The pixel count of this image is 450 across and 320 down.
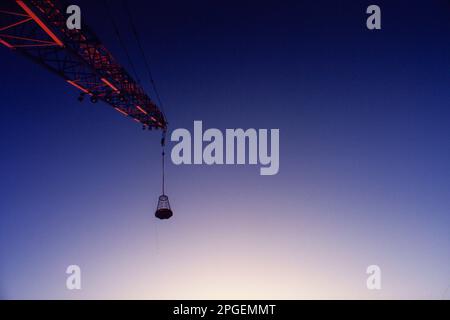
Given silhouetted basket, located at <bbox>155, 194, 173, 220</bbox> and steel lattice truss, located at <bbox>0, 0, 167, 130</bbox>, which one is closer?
steel lattice truss, located at <bbox>0, 0, 167, 130</bbox>

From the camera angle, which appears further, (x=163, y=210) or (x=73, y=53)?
(x=163, y=210)

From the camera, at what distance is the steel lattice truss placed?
6.98 meters

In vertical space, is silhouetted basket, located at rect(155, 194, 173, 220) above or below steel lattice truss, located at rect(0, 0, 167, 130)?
below

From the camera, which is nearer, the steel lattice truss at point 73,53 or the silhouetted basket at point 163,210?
the steel lattice truss at point 73,53

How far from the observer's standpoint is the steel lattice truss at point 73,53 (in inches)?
275

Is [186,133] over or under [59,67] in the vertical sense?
under

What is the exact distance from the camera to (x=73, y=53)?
8.03 meters

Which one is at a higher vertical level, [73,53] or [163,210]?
[73,53]

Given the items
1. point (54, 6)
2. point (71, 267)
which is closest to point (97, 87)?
point (54, 6)

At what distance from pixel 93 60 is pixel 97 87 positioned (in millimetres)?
1544

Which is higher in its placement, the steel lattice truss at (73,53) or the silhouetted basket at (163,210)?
the steel lattice truss at (73,53)
